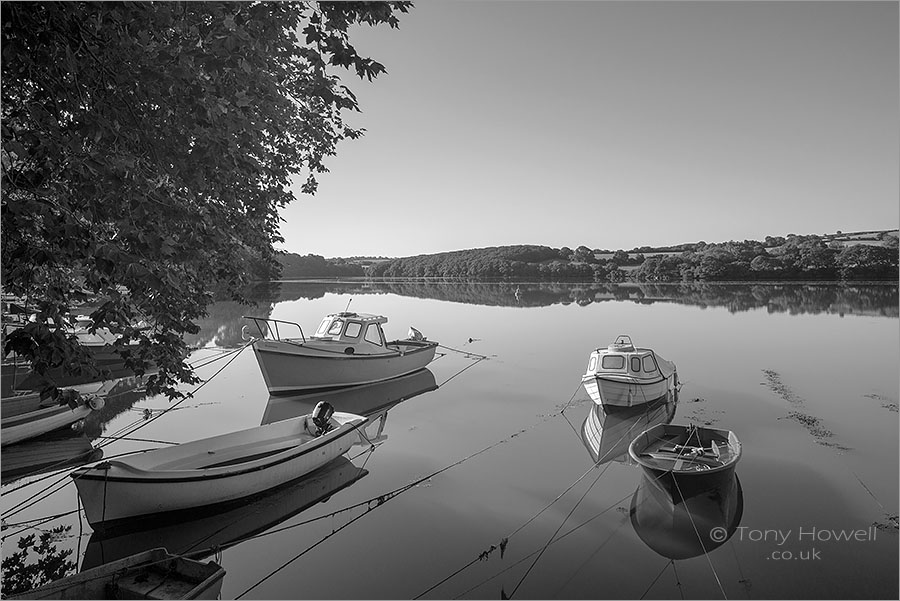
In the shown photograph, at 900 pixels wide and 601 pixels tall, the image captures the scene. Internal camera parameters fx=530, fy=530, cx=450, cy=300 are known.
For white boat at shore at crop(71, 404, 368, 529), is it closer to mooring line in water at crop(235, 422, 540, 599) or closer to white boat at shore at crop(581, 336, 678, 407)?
mooring line in water at crop(235, 422, 540, 599)

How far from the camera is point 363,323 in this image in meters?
21.4

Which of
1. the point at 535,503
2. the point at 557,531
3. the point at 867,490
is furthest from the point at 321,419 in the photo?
the point at 867,490

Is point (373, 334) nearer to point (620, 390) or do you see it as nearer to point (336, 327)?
point (336, 327)

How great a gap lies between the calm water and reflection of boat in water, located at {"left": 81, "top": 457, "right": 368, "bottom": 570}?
0.04 m

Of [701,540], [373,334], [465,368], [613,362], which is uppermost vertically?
[373,334]

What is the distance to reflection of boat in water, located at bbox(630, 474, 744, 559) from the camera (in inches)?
337

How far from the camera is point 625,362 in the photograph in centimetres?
1717

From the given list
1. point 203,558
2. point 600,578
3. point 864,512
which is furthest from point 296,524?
point 864,512

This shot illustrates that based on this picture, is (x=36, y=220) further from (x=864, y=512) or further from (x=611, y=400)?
(x=611, y=400)

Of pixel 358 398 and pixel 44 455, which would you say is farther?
pixel 358 398

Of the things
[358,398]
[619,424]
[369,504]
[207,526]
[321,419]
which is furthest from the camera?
[358,398]

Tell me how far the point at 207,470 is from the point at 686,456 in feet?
29.5

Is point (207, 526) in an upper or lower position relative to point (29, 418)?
lower

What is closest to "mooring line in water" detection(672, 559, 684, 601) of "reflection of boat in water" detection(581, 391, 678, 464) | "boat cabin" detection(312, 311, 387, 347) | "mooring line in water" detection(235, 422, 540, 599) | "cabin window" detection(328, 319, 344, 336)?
"reflection of boat in water" detection(581, 391, 678, 464)
